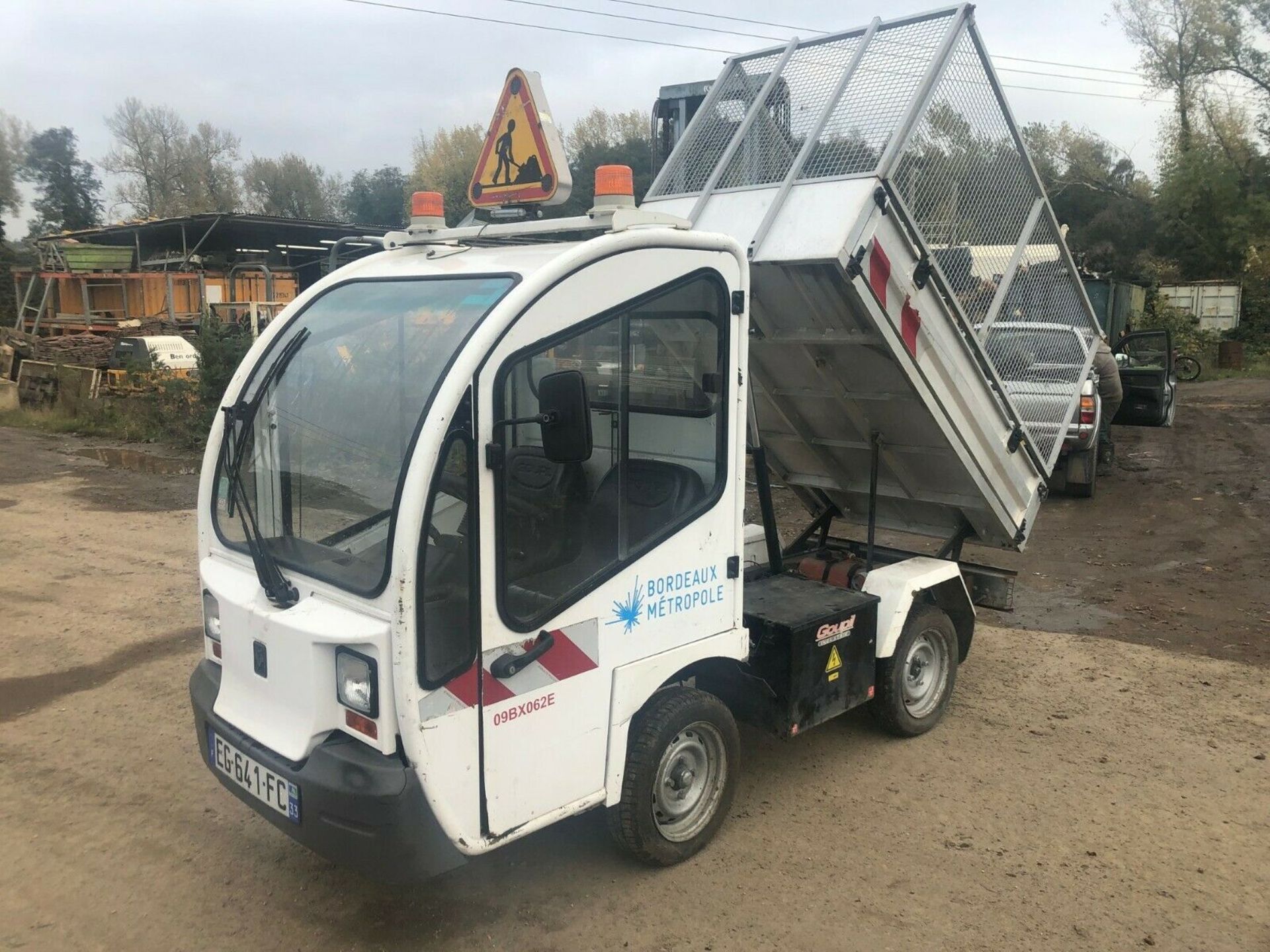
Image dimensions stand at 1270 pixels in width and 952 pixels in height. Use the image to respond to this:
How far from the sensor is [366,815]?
9.45ft

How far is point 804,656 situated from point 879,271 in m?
1.66

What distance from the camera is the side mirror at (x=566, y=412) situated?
2938 millimetres

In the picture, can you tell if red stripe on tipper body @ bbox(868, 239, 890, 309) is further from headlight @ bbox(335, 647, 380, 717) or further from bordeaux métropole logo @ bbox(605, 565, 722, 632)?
headlight @ bbox(335, 647, 380, 717)

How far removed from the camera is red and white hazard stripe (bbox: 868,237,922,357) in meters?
4.04

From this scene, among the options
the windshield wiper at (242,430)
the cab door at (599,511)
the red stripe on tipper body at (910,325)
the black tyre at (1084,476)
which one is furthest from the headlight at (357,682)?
the black tyre at (1084,476)

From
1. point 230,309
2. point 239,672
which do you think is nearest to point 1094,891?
point 239,672

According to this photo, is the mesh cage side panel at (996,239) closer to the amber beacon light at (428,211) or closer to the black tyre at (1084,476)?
the amber beacon light at (428,211)

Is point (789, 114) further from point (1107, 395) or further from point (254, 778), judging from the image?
point (1107, 395)

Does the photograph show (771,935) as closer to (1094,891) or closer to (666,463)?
(1094,891)

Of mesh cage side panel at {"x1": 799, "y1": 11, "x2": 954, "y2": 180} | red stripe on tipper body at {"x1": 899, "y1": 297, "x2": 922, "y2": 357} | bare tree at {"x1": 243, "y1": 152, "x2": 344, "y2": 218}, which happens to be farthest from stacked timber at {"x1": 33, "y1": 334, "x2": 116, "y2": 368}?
bare tree at {"x1": 243, "y1": 152, "x2": 344, "y2": 218}

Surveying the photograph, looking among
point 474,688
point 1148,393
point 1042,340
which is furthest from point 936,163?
point 1148,393

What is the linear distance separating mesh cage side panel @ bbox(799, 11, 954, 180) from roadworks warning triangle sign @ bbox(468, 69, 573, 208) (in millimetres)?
1151

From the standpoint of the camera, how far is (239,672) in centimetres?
338

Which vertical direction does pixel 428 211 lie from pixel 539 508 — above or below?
above
